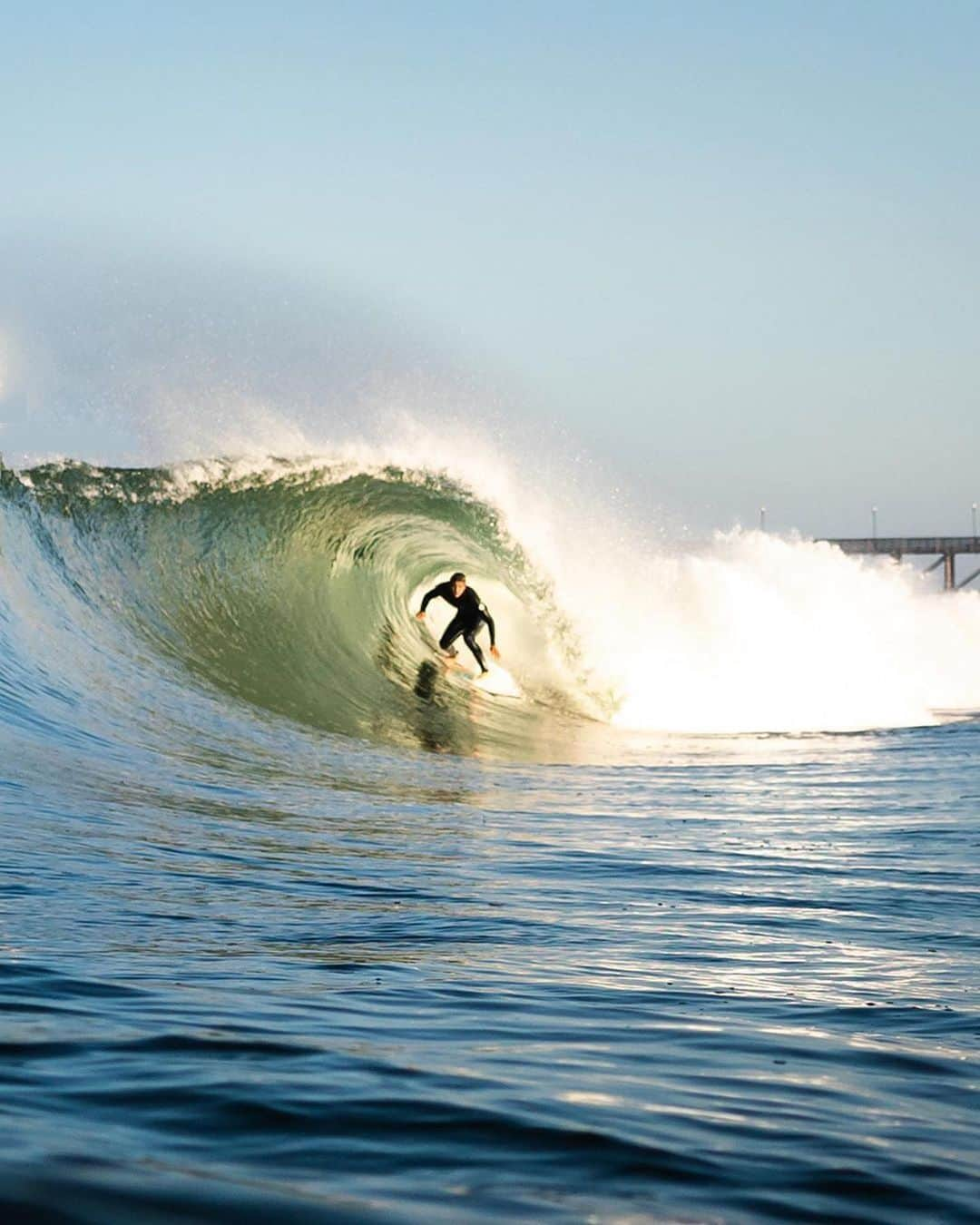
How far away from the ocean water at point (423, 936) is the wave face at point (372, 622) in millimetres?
76

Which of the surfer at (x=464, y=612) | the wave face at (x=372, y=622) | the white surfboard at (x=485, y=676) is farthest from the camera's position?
the white surfboard at (x=485, y=676)

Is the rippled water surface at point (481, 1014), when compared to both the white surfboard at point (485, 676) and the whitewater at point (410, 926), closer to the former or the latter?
the whitewater at point (410, 926)

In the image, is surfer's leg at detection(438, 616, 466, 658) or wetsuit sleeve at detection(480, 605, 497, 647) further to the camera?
surfer's leg at detection(438, 616, 466, 658)

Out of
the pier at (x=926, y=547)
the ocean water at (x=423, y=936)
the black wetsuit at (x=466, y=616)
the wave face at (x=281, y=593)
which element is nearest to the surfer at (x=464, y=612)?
the black wetsuit at (x=466, y=616)

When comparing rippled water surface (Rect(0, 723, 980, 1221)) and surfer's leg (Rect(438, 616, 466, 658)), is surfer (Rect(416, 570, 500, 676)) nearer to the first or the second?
surfer's leg (Rect(438, 616, 466, 658))

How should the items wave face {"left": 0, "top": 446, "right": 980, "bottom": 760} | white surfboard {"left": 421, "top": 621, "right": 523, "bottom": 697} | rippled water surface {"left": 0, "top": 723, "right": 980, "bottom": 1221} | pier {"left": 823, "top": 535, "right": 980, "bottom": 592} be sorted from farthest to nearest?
pier {"left": 823, "top": 535, "right": 980, "bottom": 592}, white surfboard {"left": 421, "top": 621, "right": 523, "bottom": 697}, wave face {"left": 0, "top": 446, "right": 980, "bottom": 760}, rippled water surface {"left": 0, "top": 723, "right": 980, "bottom": 1221}

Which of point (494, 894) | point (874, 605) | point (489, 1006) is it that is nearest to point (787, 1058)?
point (489, 1006)

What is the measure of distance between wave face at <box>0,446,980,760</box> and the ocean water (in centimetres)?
8

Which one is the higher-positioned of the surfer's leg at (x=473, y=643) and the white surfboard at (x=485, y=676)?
the surfer's leg at (x=473, y=643)

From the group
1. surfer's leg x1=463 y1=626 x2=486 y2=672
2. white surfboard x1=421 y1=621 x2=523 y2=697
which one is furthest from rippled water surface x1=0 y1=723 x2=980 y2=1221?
white surfboard x1=421 y1=621 x2=523 y2=697

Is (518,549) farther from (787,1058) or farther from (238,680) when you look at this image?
(787,1058)

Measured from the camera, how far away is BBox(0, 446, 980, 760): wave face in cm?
1157

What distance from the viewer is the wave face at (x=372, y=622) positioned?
38.0 ft

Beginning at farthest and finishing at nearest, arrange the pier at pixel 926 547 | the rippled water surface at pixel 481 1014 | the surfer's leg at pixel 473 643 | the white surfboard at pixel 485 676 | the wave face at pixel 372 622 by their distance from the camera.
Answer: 1. the pier at pixel 926 547
2. the white surfboard at pixel 485 676
3. the surfer's leg at pixel 473 643
4. the wave face at pixel 372 622
5. the rippled water surface at pixel 481 1014
